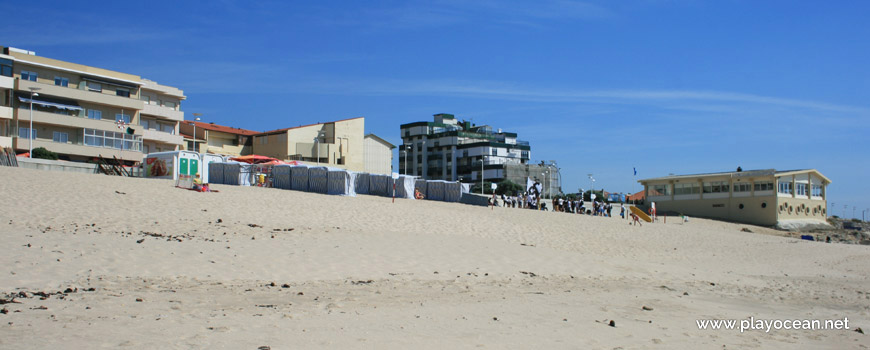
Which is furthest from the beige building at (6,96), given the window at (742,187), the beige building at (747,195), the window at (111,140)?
the window at (742,187)

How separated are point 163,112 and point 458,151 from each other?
49129 mm

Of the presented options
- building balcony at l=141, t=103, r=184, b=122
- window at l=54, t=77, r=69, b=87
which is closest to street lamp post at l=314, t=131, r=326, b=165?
building balcony at l=141, t=103, r=184, b=122

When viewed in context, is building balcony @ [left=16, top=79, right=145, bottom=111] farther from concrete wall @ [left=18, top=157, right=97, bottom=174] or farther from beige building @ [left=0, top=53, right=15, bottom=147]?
concrete wall @ [left=18, top=157, right=97, bottom=174]

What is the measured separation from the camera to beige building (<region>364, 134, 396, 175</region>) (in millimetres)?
69562

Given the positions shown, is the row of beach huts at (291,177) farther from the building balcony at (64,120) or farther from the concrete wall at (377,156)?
the concrete wall at (377,156)

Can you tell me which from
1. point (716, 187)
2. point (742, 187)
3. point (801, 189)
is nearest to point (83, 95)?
point (716, 187)

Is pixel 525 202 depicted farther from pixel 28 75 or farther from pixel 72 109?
pixel 28 75

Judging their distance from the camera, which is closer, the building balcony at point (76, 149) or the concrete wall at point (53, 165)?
the concrete wall at point (53, 165)

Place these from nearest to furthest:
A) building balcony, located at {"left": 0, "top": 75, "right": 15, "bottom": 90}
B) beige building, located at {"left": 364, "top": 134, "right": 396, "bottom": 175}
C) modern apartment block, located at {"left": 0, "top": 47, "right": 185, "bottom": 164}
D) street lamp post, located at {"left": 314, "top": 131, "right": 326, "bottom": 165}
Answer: building balcony, located at {"left": 0, "top": 75, "right": 15, "bottom": 90} < modern apartment block, located at {"left": 0, "top": 47, "right": 185, "bottom": 164} < street lamp post, located at {"left": 314, "top": 131, "right": 326, "bottom": 165} < beige building, located at {"left": 364, "top": 134, "right": 396, "bottom": 175}

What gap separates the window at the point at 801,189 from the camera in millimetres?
55250

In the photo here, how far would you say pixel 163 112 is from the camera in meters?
54.1

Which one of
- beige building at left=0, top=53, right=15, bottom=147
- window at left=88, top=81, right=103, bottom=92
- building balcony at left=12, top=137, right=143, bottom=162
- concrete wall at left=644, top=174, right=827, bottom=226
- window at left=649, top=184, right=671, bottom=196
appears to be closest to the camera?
beige building at left=0, top=53, right=15, bottom=147

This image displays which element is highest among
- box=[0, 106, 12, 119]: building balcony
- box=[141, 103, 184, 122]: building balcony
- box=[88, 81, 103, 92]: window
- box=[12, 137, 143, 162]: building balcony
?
box=[88, 81, 103, 92]: window

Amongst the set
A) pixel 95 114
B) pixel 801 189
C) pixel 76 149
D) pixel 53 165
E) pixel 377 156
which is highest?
pixel 95 114
